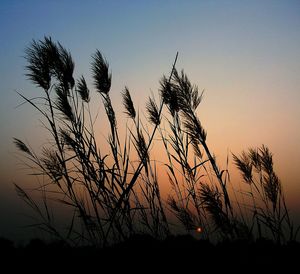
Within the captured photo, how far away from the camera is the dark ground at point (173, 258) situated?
54.7 inches

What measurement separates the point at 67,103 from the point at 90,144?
Answer: 0.57 metres

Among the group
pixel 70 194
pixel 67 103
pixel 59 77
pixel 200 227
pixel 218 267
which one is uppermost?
pixel 59 77

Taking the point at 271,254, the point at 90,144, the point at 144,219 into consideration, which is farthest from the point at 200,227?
the point at 271,254

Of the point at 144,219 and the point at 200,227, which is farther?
the point at 200,227

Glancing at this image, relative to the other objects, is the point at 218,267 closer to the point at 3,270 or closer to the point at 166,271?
the point at 166,271

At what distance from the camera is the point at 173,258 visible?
4.94 ft

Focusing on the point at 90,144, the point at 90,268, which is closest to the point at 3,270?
the point at 90,268

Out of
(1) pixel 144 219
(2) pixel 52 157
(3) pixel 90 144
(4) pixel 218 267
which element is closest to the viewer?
(4) pixel 218 267

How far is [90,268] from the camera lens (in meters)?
1.56

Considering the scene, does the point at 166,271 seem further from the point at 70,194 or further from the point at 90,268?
the point at 70,194

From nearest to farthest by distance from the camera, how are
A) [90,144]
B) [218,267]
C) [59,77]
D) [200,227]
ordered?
1. [218,267]
2. [90,144]
3. [59,77]
4. [200,227]

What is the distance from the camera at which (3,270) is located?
5.36 feet

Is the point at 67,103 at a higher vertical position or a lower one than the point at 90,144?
higher

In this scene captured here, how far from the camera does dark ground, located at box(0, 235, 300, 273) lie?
1.39 m
